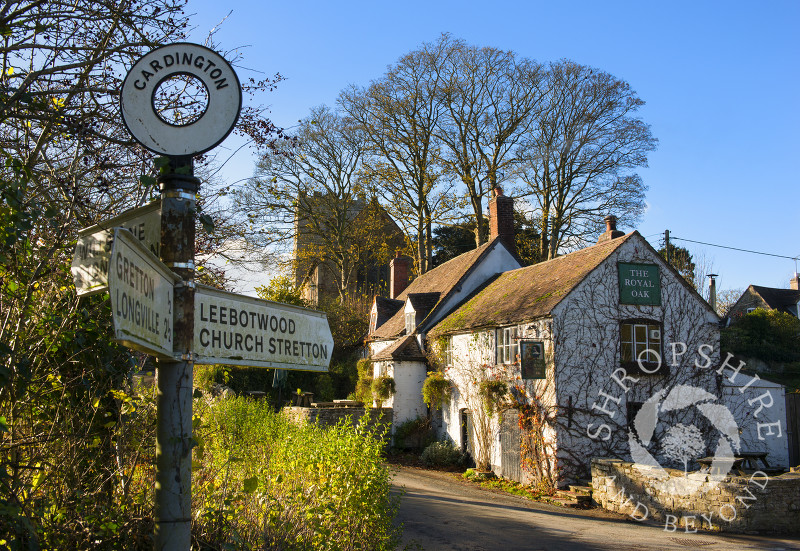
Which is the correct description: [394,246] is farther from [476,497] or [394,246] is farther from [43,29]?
[43,29]

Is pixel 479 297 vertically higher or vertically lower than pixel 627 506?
higher

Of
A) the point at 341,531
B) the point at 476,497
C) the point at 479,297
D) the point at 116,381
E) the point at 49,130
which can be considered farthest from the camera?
the point at 479,297

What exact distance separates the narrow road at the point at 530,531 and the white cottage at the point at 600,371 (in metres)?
2.87

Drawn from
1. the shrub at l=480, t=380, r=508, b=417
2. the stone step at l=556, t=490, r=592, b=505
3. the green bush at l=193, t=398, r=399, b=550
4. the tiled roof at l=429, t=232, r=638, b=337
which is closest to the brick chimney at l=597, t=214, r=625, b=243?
the tiled roof at l=429, t=232, r=638, b=337

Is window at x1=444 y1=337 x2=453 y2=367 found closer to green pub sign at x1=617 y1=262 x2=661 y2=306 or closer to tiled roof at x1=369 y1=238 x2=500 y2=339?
tiled roof at x1=369 y1=238 x2=500 y2=339

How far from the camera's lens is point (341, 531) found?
6676mm

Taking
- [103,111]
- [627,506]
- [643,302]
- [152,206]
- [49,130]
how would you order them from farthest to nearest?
1. [643,302]
2. [627,506]
3. [103,111]
4. [49,130]
5. [152,206]

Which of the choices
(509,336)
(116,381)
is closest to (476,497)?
(509,336)

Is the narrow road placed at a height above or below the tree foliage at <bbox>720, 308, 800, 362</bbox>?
below

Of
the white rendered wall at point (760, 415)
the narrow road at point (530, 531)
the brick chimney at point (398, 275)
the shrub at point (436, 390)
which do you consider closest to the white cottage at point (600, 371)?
the white rendered wall at point (760, 415)

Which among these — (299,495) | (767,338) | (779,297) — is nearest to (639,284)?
(299,495)

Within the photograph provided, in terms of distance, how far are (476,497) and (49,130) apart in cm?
1437

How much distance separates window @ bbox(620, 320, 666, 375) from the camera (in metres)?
18.8

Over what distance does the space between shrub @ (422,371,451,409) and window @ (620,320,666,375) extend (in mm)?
7007
